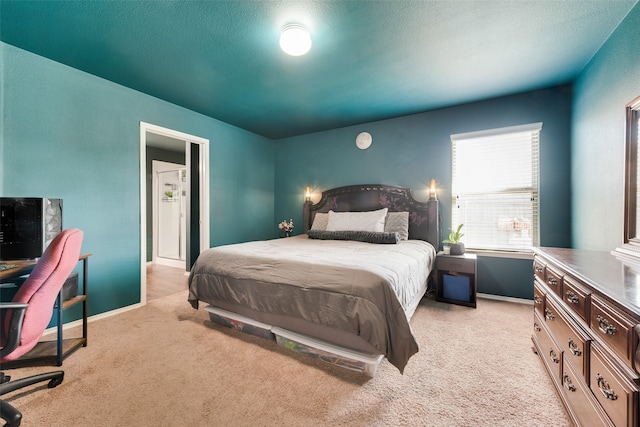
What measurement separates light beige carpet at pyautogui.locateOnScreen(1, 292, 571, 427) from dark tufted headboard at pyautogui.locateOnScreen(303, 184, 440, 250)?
149 centimetres

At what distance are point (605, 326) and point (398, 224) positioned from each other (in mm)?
2538

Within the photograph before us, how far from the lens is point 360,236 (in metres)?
3.28

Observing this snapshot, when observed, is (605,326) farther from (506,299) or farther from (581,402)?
(506,299)

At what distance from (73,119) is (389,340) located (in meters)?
3.55

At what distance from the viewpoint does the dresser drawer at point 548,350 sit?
1.49m

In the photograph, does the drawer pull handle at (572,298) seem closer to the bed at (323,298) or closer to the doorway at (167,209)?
the bed at (323,298)

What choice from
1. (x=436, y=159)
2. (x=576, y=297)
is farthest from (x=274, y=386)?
(x=436, y=159)

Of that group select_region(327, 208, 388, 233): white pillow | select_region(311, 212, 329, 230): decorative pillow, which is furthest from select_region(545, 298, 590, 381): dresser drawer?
select_region(311, 212, 329, 230): decorative pillow

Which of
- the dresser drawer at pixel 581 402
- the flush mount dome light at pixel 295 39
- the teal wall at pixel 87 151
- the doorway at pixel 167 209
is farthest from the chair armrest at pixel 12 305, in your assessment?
the doorway at pixel 167 209

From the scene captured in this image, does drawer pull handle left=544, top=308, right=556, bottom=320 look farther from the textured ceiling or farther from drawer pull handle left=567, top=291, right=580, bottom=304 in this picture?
the textured ceiling

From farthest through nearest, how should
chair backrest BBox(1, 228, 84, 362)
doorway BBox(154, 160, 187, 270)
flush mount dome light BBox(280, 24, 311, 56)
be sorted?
doorway BBox(154, 160, 187, 270)
flush mount dome light BBox(280, 24, 311, 56)
chair backrest BBox(1, 228, 84, 362)

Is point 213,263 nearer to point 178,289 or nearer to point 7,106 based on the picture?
point 178,289

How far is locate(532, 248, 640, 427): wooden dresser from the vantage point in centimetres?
86

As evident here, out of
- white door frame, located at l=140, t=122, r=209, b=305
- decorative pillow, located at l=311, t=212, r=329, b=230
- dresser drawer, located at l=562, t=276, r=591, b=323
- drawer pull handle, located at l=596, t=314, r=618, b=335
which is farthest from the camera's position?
decorative pillow, located at l=311, t=212, r=329, b=230
